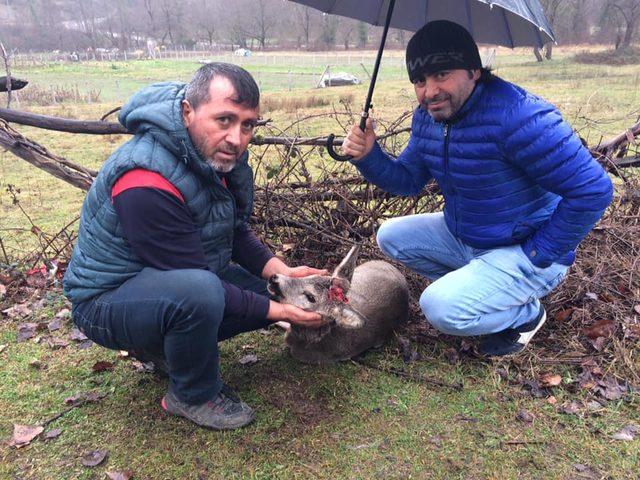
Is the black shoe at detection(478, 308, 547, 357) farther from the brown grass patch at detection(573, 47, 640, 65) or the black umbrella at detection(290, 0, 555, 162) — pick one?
the brown grass patch at detection(573, 47, 640, 65)

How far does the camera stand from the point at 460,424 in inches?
132

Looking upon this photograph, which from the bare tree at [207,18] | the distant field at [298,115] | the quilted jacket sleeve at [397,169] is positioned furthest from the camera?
the bare tree at [207,18]

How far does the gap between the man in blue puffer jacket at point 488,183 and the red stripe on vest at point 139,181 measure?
158 cm

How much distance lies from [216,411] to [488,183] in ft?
7.53

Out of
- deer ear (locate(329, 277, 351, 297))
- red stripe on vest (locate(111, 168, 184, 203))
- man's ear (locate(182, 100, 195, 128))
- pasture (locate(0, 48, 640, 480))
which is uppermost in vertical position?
man's ear (locate(182, 100, 195, 128))

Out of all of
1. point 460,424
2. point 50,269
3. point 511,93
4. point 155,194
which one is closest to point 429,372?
point 460,424

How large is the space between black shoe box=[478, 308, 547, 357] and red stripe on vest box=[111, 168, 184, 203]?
2643 mm

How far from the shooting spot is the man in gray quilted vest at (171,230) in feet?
9.09

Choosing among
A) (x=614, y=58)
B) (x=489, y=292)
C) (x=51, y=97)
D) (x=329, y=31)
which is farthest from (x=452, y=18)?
(x=329, y=31)

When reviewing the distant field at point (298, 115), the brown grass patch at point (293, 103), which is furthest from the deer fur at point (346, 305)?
the brown grass patch at point (293, 103)

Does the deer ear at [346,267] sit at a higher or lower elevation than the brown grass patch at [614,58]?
higher

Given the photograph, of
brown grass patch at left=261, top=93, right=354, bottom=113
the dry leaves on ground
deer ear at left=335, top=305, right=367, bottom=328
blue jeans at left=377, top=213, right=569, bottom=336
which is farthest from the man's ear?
brown grass patch at left=261, top=93, right=354, bottom=113

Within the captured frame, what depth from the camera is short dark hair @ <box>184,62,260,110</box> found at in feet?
9.23

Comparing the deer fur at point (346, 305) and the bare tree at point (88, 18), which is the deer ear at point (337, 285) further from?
the bare tree at point (88, 18)
